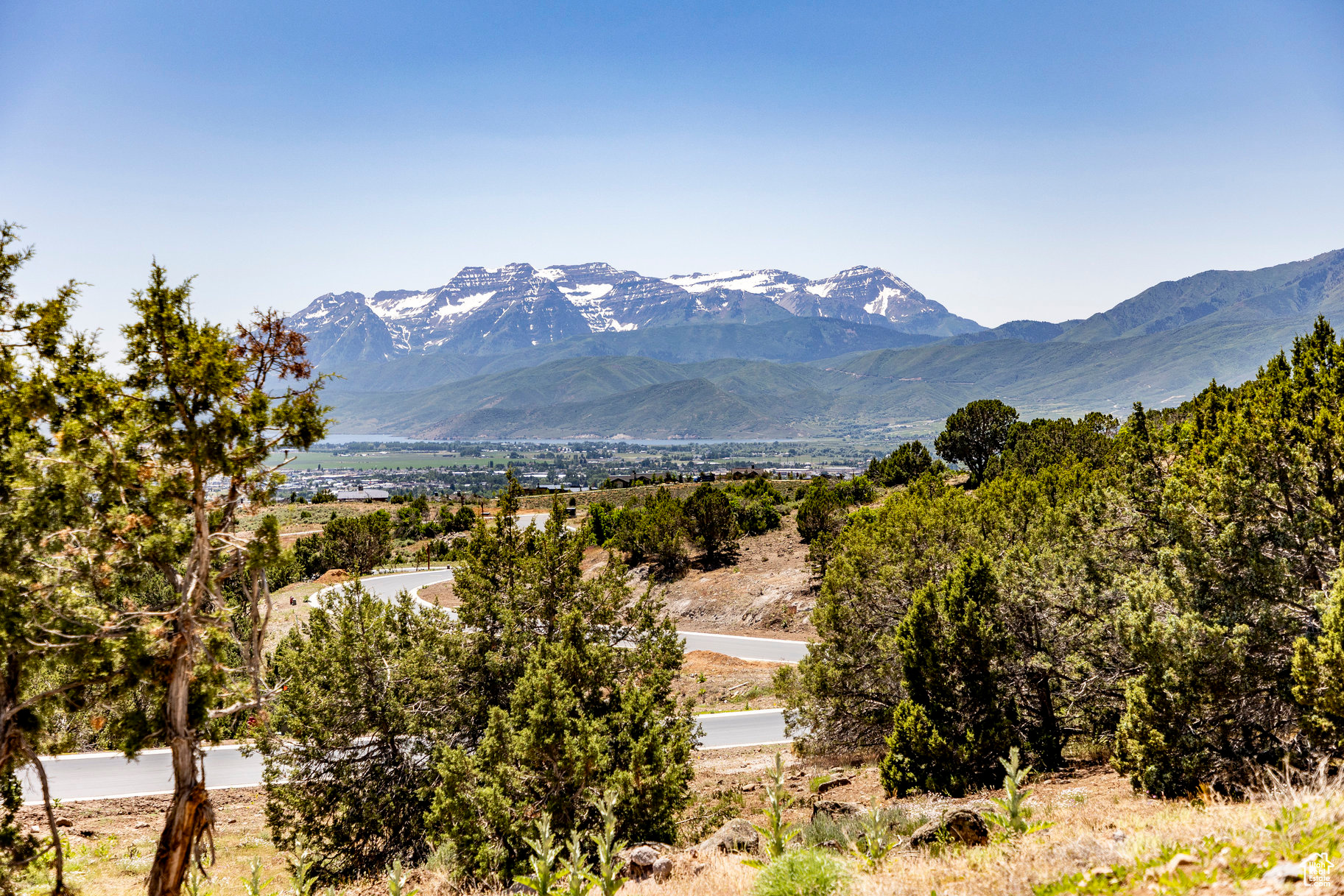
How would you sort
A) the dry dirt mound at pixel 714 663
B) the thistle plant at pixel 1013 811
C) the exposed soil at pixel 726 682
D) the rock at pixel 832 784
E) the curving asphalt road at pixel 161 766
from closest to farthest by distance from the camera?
the thistle plant at pixel 1013 811 → the rock at pixel 832 784 → the curving asphalt road at pixel 161 766 → the exposed soil at pixel 726 682 → the dry dirt mound at pixel 714 663

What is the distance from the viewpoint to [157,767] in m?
23.2

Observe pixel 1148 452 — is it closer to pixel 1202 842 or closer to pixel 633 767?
pixel 1202 842

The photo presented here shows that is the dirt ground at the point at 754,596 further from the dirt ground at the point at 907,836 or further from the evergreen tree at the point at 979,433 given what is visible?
the evergreen tree at the point at 979,433

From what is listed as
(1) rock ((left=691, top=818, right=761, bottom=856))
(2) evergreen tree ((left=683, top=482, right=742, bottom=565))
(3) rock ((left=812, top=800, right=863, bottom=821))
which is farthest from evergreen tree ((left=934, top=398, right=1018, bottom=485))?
(1) rock ((left=691, top=818, right=761, bottom=856))

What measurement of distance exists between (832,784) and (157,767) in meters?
20.9

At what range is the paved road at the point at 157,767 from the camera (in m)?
21.0

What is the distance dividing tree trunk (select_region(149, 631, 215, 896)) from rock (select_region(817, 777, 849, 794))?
1356cm

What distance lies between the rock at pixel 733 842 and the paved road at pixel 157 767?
10.5 m

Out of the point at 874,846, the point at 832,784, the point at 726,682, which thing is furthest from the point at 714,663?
the point at 874,846

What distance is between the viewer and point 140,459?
8672mm

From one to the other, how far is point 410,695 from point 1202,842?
43.3 feet

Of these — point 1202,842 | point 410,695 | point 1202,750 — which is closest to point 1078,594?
point 1202,750

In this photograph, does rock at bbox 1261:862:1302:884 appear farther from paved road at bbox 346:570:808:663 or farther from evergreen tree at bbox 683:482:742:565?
evergreen tree at bbox 683:482:742:565

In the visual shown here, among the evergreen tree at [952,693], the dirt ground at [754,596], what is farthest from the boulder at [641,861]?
the dirt ground at [754,596]
